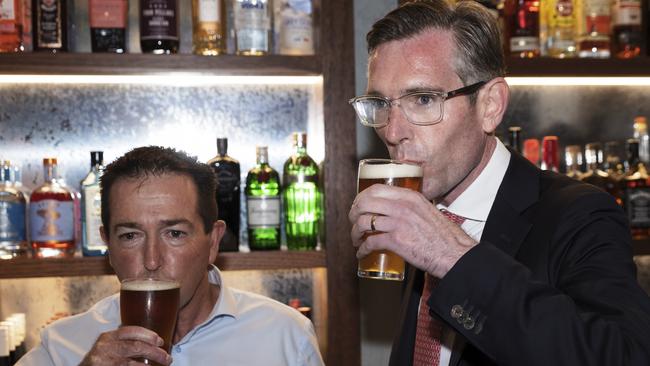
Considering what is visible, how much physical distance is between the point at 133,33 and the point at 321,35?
0.64 m

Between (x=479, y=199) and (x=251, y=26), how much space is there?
1.10 meters

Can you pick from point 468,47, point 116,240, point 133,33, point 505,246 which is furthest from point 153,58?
point 505,246

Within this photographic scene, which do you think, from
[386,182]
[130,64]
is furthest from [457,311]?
[130,64]

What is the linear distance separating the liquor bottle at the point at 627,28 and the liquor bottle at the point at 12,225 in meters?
1.87

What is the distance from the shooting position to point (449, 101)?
55.4 inches

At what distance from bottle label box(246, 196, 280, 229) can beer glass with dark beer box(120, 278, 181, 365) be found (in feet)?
2.89

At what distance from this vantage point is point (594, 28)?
2.51m

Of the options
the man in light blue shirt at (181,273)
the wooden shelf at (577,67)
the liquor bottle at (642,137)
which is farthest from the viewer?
the liquor bottle at (642,137)

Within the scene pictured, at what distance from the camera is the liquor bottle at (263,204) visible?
7.61 ft

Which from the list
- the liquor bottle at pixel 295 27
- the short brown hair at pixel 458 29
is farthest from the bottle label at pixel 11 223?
the short brown hair at pixel 458 29

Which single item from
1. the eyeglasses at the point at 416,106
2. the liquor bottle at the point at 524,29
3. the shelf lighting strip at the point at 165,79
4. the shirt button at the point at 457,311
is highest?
the liquor bottle at the point at 524,29

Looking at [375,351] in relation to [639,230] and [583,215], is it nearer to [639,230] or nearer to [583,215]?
[639,230]

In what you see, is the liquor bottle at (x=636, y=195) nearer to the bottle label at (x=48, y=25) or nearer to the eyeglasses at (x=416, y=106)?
the eyeglasses at (x=416, y=106)

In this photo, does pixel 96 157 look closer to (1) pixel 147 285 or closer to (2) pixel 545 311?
(1) pixel 147 285
